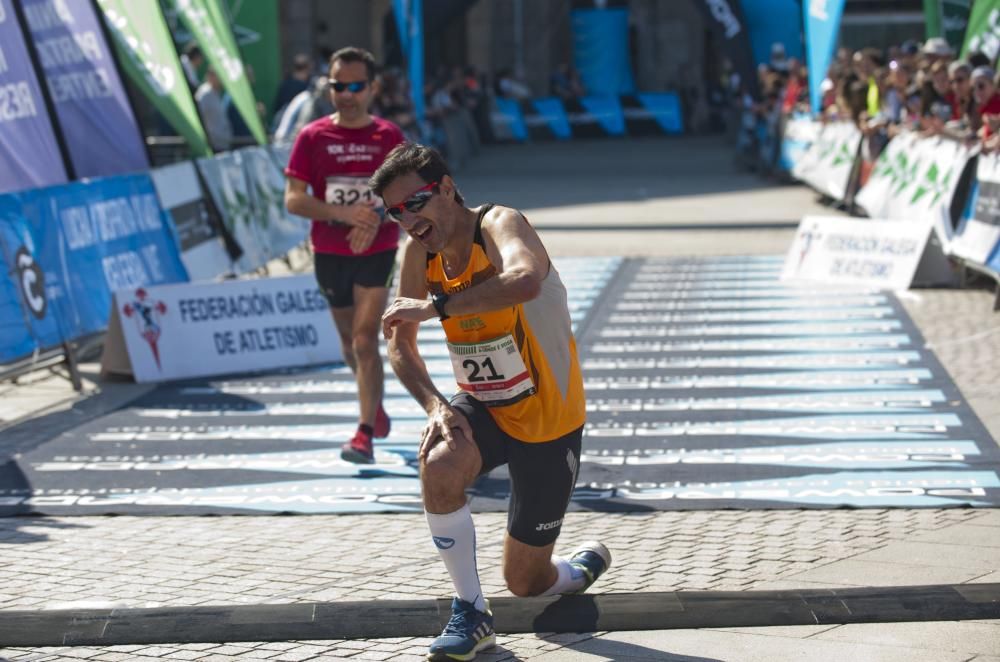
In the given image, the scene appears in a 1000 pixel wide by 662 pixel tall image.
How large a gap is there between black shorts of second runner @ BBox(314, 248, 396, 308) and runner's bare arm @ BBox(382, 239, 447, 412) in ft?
10.0

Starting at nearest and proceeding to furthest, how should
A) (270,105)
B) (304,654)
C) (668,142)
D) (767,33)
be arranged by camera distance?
(304,654) < (270,105) < (767,33) < (668,142)

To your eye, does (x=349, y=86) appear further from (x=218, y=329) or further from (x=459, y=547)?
(x=459, y=547)

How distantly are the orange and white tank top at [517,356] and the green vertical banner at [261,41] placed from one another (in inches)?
738

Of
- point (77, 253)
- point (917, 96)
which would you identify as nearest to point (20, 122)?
point (77, 253)

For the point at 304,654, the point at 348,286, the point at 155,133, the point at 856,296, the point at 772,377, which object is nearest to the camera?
the point at 304,654

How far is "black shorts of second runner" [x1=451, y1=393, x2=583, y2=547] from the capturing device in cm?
561

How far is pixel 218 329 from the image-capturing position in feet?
38.2

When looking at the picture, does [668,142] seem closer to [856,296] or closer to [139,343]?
[856,296]

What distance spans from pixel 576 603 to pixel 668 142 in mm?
34805

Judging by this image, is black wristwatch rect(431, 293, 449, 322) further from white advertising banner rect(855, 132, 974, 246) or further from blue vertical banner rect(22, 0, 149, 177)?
white advertising banner rect(855, 132, 974, 246)

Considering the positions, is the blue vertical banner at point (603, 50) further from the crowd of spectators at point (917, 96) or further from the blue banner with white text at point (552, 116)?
the crowd of spectators at point (917, 96)

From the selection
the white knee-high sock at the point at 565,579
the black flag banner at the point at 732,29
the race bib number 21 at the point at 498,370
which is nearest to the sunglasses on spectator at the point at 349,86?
the race bib number 21 at the point at 498,370

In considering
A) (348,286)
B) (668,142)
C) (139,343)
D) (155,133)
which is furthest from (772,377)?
(668,142)

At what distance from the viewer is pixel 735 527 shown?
23.4 feet
